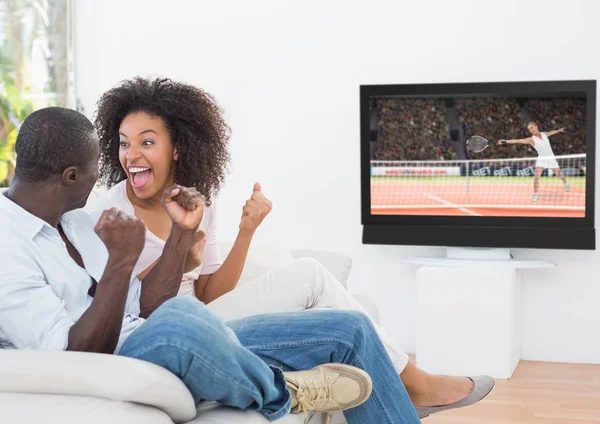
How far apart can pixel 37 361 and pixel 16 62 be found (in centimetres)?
330

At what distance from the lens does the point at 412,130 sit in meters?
4.49

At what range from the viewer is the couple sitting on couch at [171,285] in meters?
1.92

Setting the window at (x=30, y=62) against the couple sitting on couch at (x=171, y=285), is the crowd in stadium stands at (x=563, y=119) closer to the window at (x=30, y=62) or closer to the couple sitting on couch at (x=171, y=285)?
the couple sitting on couch at (x=171, y=285)

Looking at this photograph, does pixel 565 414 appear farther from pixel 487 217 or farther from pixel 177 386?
pixel 177 386

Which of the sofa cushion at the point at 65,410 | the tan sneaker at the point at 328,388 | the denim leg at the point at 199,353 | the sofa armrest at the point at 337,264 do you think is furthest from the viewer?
the sofa armrest at the point at 337,264

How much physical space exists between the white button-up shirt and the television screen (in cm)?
244

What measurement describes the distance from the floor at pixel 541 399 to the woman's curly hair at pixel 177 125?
1294 mm

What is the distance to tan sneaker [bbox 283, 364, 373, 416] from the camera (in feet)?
7.29

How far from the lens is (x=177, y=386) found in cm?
185

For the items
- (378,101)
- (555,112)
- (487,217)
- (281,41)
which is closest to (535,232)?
(487,217)

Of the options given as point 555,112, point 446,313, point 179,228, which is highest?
point 555,112

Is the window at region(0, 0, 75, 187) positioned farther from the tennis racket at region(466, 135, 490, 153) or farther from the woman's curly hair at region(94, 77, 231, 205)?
the tennis racket at region(466, 135, 490, 153)

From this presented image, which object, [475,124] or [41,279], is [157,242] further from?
[475,124]

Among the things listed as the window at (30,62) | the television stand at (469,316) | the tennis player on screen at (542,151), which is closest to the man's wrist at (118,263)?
the television stand at (469,316)
